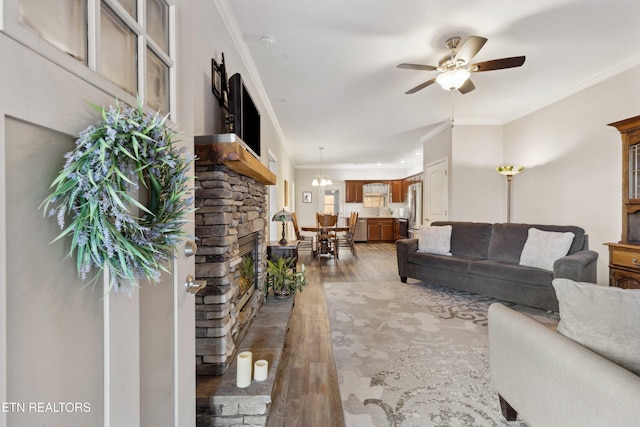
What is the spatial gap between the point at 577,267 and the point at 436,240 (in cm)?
162

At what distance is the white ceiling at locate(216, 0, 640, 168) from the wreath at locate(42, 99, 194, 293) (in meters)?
1.81

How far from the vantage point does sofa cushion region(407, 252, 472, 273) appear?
355 centimetres

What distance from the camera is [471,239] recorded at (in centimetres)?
389

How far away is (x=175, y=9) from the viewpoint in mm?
935

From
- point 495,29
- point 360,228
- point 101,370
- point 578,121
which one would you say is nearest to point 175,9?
point 101,370

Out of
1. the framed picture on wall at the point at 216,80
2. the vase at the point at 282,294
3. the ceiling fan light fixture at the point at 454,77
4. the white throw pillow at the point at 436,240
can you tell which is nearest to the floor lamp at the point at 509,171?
the white throw pillow at the point at 436,240

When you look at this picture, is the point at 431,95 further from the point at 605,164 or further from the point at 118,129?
the point at 118,129

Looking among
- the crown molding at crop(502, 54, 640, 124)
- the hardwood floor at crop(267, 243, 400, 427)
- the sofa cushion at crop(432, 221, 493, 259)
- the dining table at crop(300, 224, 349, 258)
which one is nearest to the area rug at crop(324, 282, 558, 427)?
the hardwood floor at crop(267, 243, 400, 427)

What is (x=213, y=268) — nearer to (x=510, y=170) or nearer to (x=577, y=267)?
(x=577, y=267)

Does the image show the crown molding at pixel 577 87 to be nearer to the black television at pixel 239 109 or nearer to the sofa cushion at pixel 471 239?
the sofa cushion at pixel 471 239

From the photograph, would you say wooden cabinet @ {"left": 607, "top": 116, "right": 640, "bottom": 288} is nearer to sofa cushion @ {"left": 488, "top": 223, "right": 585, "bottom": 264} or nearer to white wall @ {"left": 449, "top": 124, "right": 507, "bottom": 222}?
sofa cushion @ {"left": 488, "top": 223, "right": 585, "bottom": 264}

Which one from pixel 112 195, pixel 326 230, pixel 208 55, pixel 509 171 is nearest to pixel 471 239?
pixel 509 171

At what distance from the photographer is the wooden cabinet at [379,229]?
9.01 m

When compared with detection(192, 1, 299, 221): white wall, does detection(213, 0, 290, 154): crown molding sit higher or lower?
higher
